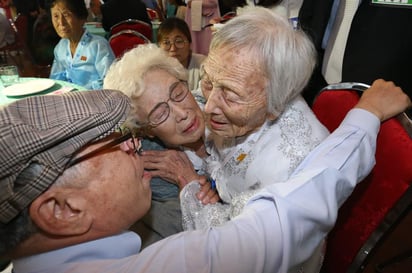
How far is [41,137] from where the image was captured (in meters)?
0.58

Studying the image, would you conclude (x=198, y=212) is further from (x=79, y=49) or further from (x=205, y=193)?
(x=79, y=49)

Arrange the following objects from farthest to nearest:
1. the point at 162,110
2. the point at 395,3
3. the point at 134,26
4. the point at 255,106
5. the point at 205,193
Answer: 1. the point at 134,26
2. the point at 395,3
3. the point at 162,110
4. the point at 205,193
5. the point at 255,106

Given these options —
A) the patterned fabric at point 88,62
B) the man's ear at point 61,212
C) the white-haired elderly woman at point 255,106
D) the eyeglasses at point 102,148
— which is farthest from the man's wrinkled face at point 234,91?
the patterned fabric at point 88,62

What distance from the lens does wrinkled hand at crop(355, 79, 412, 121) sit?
3.41ft

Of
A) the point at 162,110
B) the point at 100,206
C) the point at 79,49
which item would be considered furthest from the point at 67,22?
the point at 100,206

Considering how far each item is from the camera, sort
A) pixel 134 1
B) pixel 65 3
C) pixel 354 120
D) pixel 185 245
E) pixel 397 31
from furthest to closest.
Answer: pixel 134 1
pixel 65 3
pixel 397 31
pixel 354 120
pixel 185 245

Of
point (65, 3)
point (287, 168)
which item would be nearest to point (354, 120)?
point (287, 168)

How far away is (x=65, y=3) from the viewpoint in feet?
9.04

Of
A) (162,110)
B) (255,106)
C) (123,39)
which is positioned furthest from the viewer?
(123,39)

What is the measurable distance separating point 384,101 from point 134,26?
8.22ft

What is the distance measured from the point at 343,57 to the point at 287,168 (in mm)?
1199

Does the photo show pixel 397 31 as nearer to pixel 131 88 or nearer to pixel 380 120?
pixel 380 120

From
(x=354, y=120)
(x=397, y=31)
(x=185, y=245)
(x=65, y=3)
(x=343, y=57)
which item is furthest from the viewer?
(x=65, y=3)

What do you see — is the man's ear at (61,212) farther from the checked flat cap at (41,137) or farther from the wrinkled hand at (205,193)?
the wrinkled hand at (205,193)
